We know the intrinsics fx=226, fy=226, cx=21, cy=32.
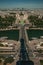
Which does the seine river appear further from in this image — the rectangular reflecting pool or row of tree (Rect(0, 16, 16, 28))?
row of tree (Rect(0, 16, 16, 28))

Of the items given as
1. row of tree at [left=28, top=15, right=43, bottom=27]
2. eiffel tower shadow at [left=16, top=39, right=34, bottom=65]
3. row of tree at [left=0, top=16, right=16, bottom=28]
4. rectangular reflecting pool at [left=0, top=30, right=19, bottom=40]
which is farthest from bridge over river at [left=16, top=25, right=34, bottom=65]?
row of tree at [left=28, top=15, right=43, bottom=27]

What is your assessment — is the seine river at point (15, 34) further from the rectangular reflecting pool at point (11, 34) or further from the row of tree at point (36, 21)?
the row of tree at point (36, 21)

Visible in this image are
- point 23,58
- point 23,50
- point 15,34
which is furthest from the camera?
point 15,34

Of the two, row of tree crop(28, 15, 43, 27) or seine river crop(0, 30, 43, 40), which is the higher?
row of tree crop(28, 15, 43, 27)

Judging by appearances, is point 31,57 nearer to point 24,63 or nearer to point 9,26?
point 24,63

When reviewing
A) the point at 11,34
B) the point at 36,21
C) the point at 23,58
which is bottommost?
the point at 23,58

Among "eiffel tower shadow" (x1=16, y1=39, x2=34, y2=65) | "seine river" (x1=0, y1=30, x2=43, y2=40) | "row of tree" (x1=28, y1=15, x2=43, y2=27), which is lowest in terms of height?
"eiffel tower shadow" (x1=16, y1=39, x2=34, y2=65)

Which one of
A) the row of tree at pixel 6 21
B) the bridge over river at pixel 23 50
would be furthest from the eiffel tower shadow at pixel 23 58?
the row of tree at pixel 6 21

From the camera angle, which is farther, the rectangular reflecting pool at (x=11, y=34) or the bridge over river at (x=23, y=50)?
the rectangular reflecting pool at (x=11, y=34)

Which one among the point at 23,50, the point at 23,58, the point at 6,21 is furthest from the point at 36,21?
the point at 23,58

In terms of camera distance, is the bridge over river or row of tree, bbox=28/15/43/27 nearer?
the bridge over river

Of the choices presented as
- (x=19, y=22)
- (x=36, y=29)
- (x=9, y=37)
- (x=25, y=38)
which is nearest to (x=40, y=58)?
(x=25, y=38)

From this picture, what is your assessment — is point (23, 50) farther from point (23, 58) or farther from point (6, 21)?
point (6, 21)
